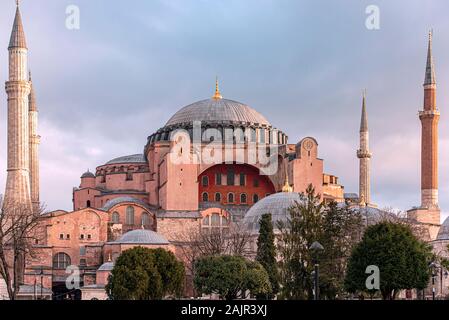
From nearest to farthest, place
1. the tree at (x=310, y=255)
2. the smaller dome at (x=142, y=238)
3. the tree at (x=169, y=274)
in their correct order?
the tree at (x=310, y=255), the tree at (x=169, y=274), the smaller dome at (x=142, y=238)

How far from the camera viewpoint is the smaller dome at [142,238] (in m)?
46.5

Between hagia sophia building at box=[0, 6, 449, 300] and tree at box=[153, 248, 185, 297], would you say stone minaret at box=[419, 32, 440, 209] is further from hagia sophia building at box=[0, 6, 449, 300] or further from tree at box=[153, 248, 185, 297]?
tree at box=[153, 248, 185, 297]

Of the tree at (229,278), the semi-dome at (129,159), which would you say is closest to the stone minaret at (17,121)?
the semi-dome at (129,159)

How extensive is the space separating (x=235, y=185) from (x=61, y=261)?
35.6ft

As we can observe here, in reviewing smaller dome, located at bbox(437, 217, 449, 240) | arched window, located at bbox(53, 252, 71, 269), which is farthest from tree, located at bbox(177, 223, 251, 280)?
smaller dome, located at bbox(437, 217, 449, 240)

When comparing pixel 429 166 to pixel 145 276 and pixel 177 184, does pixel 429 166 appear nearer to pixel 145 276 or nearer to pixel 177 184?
pixel 177 184

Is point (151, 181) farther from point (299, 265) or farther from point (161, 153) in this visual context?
point (299, 265)

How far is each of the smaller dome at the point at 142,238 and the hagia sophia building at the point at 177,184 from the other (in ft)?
0.22

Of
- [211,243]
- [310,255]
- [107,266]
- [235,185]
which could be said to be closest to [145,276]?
[310,255]

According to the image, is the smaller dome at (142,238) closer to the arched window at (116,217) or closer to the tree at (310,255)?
the arched window at (116,217)

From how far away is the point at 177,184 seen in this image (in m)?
51.7

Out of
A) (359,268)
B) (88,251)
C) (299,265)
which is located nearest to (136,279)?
(299,265)

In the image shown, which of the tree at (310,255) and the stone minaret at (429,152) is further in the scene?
the stone minaret at (429,152)

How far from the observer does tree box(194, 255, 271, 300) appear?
3209 centimetres
